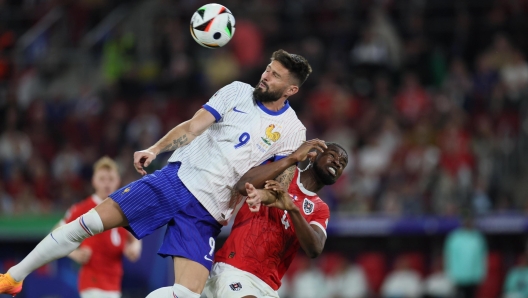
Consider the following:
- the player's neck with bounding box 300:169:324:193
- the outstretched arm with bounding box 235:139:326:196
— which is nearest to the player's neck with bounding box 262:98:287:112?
the outstretched arm with bounding box 235:139:326:196

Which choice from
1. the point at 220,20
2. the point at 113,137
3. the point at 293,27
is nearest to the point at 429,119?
the point at 293,27

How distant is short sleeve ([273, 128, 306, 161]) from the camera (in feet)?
22.8

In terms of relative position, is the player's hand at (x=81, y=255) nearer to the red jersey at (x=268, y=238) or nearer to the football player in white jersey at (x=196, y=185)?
the football player in white jersey at (x=196, y=185)

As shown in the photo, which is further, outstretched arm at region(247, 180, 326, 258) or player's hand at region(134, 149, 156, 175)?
player's hand at region(134, 149, 156, 175)

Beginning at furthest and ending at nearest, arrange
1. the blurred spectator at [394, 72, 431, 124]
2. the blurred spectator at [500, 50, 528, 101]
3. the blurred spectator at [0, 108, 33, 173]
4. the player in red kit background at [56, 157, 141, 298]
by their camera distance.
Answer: the blurred spectator at [0, 108, 33, 173] → the blurred spectator at [394, 72, 431, 124] → the blurred spectator at [500, 50, 528, 101] → the player in red kit background at [56, 157, 141, 298]

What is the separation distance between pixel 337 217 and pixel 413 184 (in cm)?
138

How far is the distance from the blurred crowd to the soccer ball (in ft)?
24.0

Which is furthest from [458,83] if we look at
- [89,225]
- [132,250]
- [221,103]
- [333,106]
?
[89,225]

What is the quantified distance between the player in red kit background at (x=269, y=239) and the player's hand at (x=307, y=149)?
0.11 meters

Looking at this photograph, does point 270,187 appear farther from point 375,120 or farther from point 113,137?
point 113,137

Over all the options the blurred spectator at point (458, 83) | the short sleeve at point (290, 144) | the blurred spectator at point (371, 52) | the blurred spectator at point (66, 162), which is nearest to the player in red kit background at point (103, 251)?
the short sleeve at point (290, 144)

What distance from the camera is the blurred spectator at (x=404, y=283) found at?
1366 centimetres

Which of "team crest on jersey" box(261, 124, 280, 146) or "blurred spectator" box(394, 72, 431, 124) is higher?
"blurred spectator" box(394, 72, 431, 124)

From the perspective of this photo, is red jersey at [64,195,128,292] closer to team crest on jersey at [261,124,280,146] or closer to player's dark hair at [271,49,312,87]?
team crest on jersey at [261,124,280,146]
